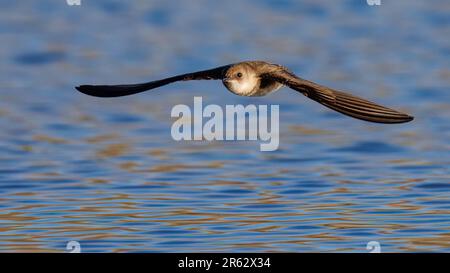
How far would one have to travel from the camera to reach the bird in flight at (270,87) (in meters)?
9.42

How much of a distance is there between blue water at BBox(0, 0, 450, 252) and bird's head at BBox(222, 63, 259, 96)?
4.13 feet

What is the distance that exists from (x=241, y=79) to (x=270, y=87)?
254 millimetres

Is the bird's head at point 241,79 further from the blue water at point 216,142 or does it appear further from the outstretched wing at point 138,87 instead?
the blue water at point 216,142

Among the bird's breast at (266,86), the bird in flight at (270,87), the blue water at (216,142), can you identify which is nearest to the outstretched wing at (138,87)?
the bird in flight at (270,87)

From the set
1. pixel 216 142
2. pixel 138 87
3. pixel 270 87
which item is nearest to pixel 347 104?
pixel 270 87

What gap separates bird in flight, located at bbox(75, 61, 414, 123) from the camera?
30.9 feet

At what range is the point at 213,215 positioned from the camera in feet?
38.6

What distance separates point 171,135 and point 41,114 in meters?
2.40

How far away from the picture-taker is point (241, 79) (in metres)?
10.4

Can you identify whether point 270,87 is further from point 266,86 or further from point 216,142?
point 216,142

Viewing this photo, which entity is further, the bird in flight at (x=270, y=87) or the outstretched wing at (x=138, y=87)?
the outstretched wing at (x=138, y=87)

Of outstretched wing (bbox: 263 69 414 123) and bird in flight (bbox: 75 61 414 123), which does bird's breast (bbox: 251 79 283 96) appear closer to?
bird in flight (bbox: 75 61 414 123)

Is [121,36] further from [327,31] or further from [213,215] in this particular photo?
[213,215]
